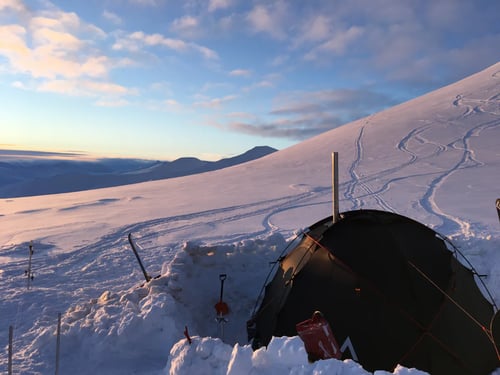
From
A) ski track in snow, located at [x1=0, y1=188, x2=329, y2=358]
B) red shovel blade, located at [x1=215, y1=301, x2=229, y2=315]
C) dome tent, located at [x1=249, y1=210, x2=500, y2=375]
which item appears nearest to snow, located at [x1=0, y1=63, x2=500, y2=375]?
ski track in snow, located at [x1=0, y1=188, x2=329, y2=358]

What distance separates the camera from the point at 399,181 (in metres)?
22.3

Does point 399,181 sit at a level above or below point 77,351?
above

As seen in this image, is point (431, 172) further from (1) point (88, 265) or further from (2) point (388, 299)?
(2) point (388, 299)

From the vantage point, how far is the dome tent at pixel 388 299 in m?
4.44

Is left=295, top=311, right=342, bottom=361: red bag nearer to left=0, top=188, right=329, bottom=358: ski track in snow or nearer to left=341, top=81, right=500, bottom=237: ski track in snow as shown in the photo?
left=0, top=188, right=329, bottom=358: ski track in snow

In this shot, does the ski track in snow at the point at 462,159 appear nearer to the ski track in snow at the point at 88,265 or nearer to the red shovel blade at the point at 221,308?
the red shovel blade at the point at 221,308

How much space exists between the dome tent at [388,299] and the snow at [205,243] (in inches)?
58.8

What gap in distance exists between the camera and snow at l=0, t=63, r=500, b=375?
16.6ft

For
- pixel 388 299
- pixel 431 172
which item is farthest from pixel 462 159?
pixel 388 299

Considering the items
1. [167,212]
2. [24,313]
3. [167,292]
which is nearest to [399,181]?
[167,212]

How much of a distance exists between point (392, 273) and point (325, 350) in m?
1.65

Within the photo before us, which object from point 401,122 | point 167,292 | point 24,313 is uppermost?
point 401,122

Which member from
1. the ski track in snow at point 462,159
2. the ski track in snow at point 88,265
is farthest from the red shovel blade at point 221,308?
the ski track in snow at point 462,159

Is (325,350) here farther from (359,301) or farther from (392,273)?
(392,273)
